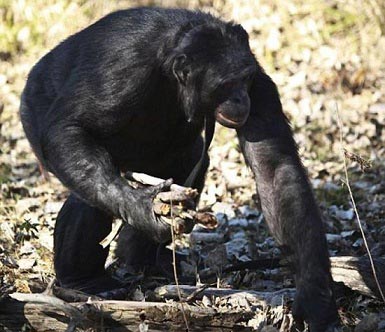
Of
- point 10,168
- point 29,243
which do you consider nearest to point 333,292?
point 29,243

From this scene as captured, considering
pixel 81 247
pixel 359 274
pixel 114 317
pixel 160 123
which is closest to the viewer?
pixel 114 317

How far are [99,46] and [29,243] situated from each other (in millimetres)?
2144

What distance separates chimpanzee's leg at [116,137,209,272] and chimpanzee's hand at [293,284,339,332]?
1.71 metres

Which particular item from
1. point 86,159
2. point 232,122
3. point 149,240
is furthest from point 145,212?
point 149,240

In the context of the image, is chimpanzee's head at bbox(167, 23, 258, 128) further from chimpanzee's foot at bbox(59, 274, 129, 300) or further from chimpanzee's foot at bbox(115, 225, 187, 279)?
chimpanzee's foot at bbox(115, 225, 187, 279)

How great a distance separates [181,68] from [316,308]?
5.64ft

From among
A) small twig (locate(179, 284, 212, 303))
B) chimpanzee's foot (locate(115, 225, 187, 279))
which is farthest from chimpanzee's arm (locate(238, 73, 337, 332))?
chimpanzee's foot (locate(115, 225, 187, 279))

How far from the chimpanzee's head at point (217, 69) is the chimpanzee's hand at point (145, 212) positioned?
622 mm

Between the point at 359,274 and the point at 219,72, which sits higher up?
the point at 219,72

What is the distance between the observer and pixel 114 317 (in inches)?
199

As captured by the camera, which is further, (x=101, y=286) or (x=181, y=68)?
(x=101, y=286)

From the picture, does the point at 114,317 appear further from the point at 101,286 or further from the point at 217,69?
the point at 217,69

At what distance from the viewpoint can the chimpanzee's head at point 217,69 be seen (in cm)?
545

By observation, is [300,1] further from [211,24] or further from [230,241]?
[211,24]
